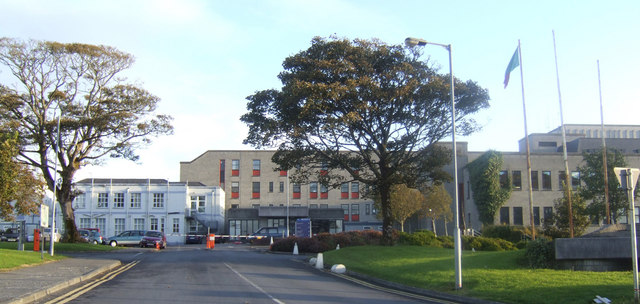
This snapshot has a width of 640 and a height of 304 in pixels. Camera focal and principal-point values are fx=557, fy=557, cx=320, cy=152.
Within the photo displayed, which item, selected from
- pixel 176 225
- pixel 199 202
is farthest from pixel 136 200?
pixel 199 202

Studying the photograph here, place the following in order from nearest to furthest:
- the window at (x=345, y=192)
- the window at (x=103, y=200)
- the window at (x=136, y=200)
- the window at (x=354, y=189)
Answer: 1. the window at (x=103, y=200)
2. the window at (x=136, y=200)
3. the window at (x=354, y=189)
4. the window at (x=345, y=192)

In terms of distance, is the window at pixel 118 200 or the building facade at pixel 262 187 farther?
the building facade at pixel 262 187

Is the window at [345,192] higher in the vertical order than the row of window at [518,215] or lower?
higher

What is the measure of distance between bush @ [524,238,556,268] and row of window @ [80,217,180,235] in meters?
50.6

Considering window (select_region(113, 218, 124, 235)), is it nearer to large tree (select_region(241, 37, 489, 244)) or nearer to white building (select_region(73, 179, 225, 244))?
white building (select_region(73, 179, 225, 244))

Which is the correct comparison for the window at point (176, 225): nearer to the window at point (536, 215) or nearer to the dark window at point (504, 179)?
the dark window at point (504, 179)

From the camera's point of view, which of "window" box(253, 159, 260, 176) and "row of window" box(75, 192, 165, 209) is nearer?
"row of window" box(75, 192, 165, 209)

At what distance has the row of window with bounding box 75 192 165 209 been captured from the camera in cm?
6397

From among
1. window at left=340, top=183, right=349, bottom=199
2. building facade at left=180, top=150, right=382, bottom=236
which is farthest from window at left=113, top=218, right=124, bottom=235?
window at left=340, top=183, right=349, bottom=199

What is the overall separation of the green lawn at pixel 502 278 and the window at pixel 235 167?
181 feet

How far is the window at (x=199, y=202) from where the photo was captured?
221ft

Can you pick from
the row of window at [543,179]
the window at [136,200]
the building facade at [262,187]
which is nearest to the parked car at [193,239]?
the window at [136,200]

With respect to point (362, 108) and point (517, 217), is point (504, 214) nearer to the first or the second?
point (517, 217)

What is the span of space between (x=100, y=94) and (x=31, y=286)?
2607 centimetres
